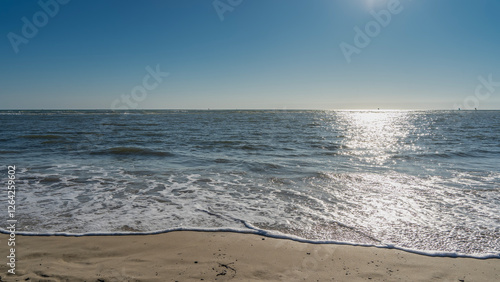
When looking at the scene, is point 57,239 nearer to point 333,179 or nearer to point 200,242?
point 200,242

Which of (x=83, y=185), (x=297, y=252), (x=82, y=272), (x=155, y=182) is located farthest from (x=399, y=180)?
(x=83, y=185)

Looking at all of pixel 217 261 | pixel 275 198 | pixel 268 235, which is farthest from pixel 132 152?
pixel 217 261

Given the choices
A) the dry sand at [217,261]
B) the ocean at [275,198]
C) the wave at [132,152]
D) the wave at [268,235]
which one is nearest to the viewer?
the dry sand at [217,261]

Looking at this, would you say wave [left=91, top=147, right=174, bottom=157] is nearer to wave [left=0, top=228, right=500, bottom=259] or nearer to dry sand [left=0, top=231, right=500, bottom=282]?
wave [left=0, top=228, right=500, bottom=259]

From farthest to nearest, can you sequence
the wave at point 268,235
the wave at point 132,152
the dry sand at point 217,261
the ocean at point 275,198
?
the wave at point 132,152
the ocean at point 275,198
the wave at point 268,235
the dry sand at point 217,261

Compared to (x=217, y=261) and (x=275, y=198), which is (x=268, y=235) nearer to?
(x=217, y=261)

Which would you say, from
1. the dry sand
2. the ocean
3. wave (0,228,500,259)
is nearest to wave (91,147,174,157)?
the ocean

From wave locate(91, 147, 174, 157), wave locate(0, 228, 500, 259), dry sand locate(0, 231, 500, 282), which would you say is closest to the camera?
dry sand locate(0, 231, 500, 282)

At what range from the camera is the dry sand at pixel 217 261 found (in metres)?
3.69

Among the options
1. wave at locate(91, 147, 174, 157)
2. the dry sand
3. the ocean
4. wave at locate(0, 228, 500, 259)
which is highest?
wave at locate(91, 147, 174, 157)

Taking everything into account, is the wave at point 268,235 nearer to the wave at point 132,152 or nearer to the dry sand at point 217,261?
the dry sand at point 217,261

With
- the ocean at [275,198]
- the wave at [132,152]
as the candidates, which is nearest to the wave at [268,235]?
the ocean at [275,198]

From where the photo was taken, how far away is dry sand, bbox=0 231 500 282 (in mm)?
3686

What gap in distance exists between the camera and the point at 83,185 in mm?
Result: 8148
